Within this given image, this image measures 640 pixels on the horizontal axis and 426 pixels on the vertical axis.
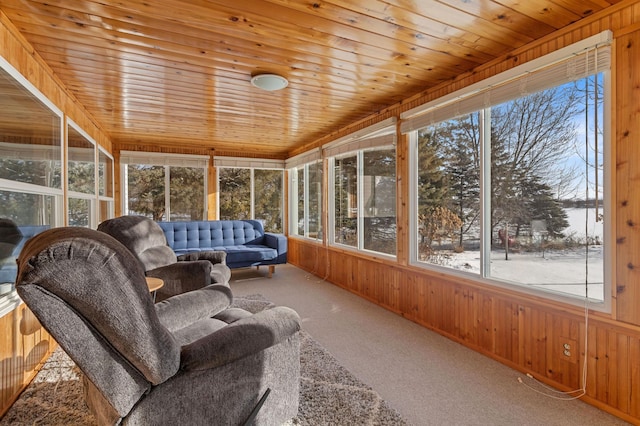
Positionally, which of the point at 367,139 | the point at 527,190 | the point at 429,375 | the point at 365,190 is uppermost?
the point at 367,139

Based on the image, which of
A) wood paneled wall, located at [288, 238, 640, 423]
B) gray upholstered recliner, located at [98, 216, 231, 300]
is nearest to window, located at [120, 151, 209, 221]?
gray upholstered recliner, located at [98, 216, 231, 300]

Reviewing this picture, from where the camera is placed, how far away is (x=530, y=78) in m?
2.23

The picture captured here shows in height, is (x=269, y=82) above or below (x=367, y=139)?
above

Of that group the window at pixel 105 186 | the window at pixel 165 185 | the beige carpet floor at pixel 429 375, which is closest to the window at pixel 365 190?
the beige carpet floor at pixel 429 375

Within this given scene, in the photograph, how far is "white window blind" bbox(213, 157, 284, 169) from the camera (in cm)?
630

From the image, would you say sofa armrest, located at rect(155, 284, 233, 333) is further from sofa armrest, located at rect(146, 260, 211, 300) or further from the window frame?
the window frame

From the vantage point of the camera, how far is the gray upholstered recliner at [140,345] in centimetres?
94

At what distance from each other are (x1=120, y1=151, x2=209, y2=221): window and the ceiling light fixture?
3.61 meters

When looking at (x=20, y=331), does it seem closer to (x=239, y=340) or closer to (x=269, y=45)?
(x=239, y=340)

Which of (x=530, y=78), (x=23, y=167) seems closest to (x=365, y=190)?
(x=530, y=78)

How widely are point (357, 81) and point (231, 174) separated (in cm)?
413

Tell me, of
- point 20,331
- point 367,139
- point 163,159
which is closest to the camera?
point 20,331

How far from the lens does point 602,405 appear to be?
1886mm

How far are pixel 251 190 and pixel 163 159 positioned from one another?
1731mm
